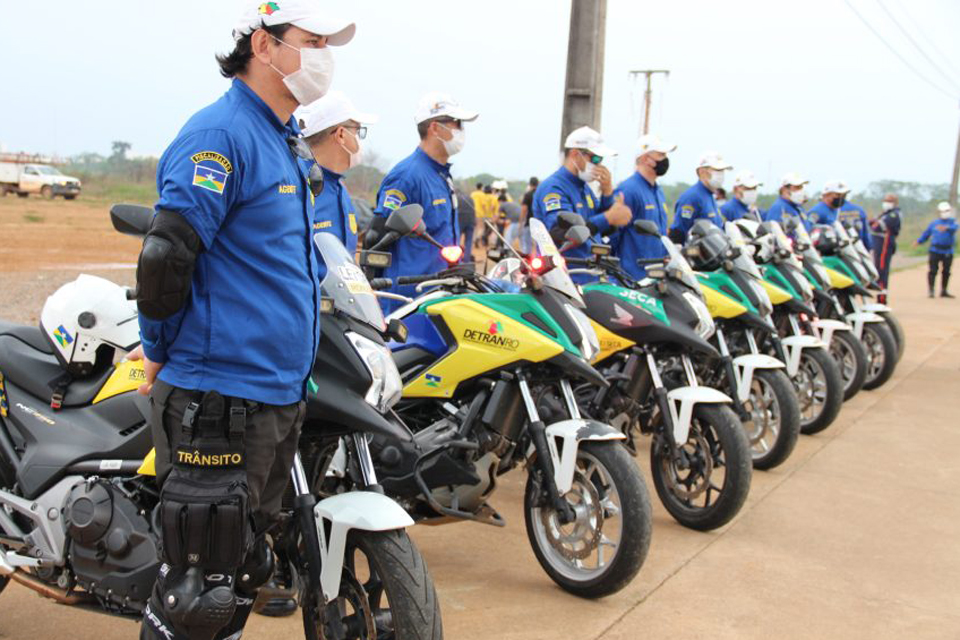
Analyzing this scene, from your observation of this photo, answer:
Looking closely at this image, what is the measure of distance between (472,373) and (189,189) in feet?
6.51

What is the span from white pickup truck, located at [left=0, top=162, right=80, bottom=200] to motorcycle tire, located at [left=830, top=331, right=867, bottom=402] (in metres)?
35.5

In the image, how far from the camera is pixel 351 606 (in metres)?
2.88

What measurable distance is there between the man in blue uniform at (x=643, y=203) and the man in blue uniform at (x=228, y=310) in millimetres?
4438

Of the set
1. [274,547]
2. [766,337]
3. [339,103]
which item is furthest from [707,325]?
[274,547]

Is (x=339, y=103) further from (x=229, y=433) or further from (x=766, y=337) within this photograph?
(x=766, y=337)

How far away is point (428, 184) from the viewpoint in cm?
568

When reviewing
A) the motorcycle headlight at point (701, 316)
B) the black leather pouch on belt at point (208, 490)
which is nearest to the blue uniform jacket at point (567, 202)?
the motorcycle headlight at point (701, 316)

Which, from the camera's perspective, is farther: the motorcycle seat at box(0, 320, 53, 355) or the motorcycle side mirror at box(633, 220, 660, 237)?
the motorcycle side mirror at box(633, 220, 660, 237)

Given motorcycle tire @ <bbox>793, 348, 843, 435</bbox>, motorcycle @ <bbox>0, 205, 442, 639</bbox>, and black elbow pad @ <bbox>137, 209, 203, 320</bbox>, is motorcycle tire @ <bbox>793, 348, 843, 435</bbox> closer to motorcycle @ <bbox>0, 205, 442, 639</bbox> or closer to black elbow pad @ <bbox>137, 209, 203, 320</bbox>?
motorcycle @ <bbox>0, 205, 442, 639</bbox>

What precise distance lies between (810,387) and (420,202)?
339 centimetres

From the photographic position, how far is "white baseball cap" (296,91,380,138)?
14.5 feet

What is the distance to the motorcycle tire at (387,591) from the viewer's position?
268 cm

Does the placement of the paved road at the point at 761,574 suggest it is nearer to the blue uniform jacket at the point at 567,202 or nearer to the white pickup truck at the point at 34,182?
the blue uniform jacket at the point at 567,202

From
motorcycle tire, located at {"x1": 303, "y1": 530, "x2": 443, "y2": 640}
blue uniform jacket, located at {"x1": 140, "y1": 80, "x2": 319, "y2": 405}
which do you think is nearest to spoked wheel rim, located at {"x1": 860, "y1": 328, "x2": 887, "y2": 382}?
motorcycle tire, located at {"x1": 303, "y1": 530, "x2": 443, "y2": 640}
